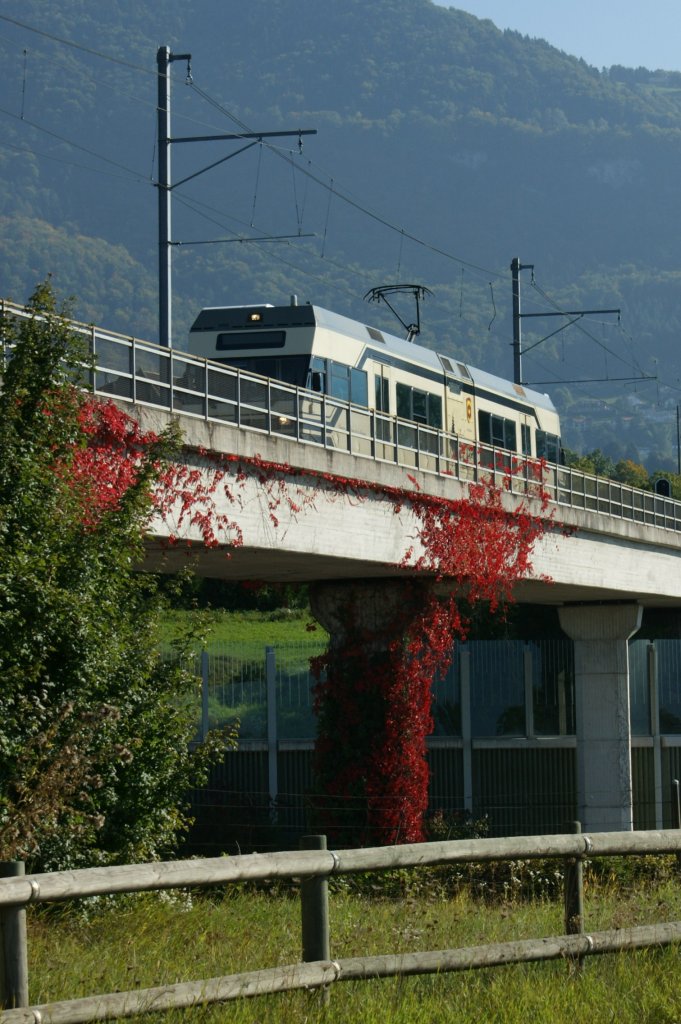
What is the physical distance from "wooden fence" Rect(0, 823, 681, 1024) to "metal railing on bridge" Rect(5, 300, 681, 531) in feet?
23.9

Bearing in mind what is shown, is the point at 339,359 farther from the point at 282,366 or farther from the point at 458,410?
the point at 458,410

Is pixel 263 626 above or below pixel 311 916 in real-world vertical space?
above

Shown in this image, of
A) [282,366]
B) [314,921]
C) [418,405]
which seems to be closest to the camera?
[314,921]

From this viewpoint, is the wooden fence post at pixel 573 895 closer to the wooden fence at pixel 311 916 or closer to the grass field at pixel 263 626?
the wooden fence at pixel 311 916

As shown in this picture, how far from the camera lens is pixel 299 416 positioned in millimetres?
22219

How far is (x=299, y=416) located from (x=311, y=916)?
14.6 meters

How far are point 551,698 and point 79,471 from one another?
24.7m

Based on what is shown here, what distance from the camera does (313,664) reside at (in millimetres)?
28625

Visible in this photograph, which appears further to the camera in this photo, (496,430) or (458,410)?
(496,430)

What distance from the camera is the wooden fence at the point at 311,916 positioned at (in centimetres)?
680

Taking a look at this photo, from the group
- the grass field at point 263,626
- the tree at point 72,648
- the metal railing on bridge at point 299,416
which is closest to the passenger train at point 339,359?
the metal railing on bridge at point 299,416

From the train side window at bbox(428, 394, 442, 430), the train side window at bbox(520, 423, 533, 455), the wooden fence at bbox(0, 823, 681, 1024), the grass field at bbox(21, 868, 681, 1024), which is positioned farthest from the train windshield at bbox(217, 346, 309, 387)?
the wooden fence at bbox(0, 823, 681, 1024)

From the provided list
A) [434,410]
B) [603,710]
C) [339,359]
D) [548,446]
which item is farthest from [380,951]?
[548,446]

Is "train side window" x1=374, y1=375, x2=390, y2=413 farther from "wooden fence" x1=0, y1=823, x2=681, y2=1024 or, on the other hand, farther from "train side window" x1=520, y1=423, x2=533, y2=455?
"wooden fence" x1=0, y1=823, x2=681, y2=1024
